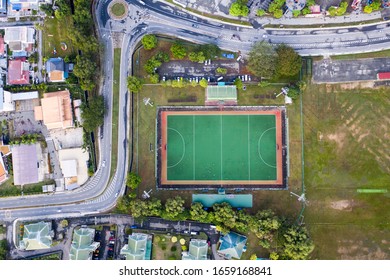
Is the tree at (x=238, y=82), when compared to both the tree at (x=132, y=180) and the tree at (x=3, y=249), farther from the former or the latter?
the tree at (x=3, y=249)

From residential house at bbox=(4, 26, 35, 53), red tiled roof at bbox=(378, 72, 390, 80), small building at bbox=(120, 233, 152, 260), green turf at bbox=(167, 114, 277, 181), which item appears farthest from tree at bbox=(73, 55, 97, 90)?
red tiled roof at bbox=(378, 72, 390, 80)

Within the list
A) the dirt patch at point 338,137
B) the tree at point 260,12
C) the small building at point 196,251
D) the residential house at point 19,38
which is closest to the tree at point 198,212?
the small building at point 196,251

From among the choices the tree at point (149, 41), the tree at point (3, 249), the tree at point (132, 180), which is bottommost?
the tree at point (3, 249)

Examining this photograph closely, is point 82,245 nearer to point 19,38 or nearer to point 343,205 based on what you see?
point 19,38

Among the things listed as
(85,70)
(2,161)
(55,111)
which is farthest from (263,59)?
(2,161)

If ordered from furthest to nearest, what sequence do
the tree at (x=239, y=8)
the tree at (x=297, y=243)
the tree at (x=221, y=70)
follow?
the tree at (x=221, y=70) → the tree at (x=239, y=8) → the tree at (x=297, y=243)

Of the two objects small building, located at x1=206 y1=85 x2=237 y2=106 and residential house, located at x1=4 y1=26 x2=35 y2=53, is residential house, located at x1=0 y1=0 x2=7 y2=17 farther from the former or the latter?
small building, located at x1=206 y1=85 x2=237 y2=106
